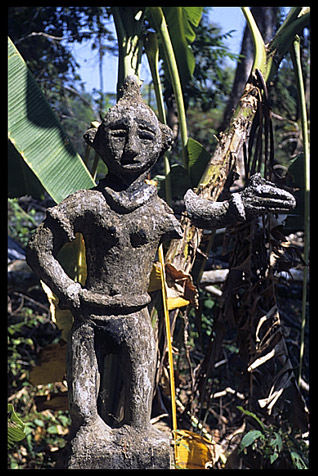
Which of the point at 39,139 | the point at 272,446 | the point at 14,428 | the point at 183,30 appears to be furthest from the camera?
the point at 183,30

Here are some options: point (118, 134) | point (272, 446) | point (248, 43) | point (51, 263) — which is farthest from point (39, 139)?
point (248, 43)

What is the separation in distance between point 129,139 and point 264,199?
1.81 feet

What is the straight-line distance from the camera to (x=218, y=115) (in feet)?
35.9

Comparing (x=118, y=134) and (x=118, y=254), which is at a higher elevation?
(x=118, y=134)

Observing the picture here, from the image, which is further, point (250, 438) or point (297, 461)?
point (297, 461)

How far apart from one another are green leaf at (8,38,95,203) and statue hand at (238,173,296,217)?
42.1 inches

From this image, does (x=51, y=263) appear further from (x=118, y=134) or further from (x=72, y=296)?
Result: (x=118, y=134)

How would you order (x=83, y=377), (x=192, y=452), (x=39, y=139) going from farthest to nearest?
(x=39, y=139), (x=192, y=452), (x=83, y=377)

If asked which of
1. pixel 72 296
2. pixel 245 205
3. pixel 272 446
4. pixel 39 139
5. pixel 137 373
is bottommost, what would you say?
pixel 272 446

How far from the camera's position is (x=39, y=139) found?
2.80 metres

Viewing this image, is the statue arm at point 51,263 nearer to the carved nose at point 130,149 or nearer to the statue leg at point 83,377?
the statue leg at point 83,377

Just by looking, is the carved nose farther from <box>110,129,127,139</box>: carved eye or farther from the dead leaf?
the dead leaf
